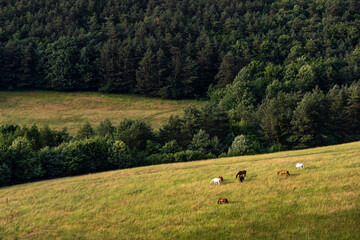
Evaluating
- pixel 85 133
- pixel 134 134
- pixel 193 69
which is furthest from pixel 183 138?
pixel 193 69

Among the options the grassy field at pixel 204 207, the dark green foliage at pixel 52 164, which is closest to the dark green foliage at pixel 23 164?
the dark green foliage at pixel 52 164

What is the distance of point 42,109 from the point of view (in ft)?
322

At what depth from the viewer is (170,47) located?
12225cm

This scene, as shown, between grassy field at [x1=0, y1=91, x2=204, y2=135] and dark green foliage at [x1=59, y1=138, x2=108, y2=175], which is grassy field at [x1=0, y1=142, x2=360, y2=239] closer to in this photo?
dark green foliage at [x1=59, y1=138, x2=108, y2=175]

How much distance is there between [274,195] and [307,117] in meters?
47.3

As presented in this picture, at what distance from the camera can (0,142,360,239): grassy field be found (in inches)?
942

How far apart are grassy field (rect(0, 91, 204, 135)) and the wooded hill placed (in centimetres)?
535

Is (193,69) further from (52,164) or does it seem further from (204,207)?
(204,207)

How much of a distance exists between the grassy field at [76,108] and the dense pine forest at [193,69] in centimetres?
568

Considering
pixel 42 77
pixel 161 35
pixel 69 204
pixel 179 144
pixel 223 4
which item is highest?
pixel 223 4

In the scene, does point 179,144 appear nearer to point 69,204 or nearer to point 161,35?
point 69,204

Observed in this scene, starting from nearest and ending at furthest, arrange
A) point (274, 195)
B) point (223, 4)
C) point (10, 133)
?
point (274, 195), point (10, 133), point (223, 4)

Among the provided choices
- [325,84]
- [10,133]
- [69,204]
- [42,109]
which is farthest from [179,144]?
[325,84]

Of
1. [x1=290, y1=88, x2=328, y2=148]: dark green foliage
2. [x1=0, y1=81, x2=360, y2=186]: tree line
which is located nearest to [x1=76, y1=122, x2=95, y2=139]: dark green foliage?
[x1=0, y1=81, x2=360, y2=186]: tree line
